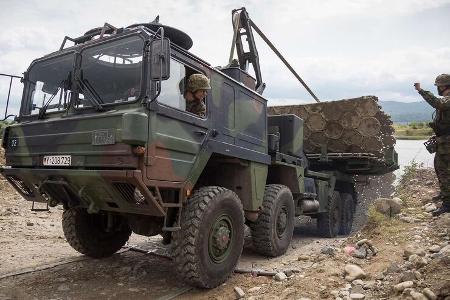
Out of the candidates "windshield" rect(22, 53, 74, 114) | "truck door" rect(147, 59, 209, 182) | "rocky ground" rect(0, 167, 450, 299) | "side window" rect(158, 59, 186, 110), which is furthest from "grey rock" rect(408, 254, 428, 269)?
"windshield" rect(22, 53, 74, 114)

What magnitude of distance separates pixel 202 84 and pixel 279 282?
87.0 inches

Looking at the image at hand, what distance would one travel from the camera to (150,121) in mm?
3391

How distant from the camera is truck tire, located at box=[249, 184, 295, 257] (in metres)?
5.34

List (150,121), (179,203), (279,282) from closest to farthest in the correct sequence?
(150,121)
(179,203)
(279,282)

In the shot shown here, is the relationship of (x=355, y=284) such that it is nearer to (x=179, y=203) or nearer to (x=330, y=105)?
(x=179, y=203)

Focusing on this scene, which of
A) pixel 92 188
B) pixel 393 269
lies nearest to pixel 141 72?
pixel 92 188

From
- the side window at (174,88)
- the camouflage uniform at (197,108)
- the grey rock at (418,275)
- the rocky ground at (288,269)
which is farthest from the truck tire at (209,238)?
the grey rock at (418,275)

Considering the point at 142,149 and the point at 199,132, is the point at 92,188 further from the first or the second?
the point at 199,132

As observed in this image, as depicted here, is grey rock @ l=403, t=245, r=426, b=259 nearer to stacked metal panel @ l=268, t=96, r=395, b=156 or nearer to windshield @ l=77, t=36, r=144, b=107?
windshield @ l=77, t=36, r=144, b=107

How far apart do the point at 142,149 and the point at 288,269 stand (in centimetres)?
231

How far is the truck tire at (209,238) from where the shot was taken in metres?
3.69

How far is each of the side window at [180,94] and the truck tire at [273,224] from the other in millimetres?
1859

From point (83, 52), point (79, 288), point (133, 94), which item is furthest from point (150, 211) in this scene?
point (83, 52)

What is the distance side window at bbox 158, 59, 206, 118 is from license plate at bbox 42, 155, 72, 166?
1.05 m
